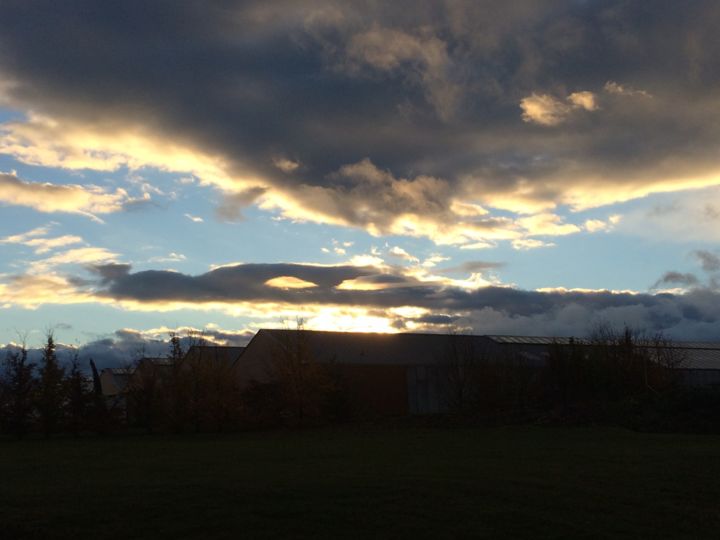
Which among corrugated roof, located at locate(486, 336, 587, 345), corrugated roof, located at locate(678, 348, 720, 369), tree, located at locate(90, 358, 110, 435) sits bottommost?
tree, located at locate(90, 358, 110, 435)

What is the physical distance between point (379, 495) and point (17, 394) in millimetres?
38213

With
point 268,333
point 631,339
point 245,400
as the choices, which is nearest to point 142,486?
point 245,400

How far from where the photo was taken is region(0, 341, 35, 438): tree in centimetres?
4466

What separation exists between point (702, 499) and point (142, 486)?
10.2 m

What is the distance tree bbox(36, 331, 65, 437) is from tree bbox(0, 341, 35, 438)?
58 cm

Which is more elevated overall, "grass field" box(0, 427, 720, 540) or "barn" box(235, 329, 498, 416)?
"barn" box(235, 329, 498, 416)

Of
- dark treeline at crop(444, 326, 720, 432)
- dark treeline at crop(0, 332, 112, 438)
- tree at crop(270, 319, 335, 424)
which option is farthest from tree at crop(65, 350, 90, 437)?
dark treeline at crop(444, 326, 720, 432)

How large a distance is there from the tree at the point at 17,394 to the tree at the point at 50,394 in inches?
22.6

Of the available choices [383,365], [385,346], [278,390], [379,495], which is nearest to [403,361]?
[383,365]

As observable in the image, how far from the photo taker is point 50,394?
45344mm

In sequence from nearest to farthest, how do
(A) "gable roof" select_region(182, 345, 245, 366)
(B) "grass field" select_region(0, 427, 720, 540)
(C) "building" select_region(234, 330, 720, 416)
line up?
1. (B) "grass field" select_region(0, 427, 720, 540)
2. (A) "gable roof" select_region(182, 345, 245, 366)
3. (C) "building" select_region(234, 330, 720, 416)

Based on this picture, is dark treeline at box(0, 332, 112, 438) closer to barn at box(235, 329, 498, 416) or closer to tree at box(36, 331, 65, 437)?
tree at box(36, 331, 65, 437)

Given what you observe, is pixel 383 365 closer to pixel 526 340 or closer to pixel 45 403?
pixel 526 340

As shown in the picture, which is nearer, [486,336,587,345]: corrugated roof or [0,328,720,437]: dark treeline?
[0,328,720,437]: dark treeline
